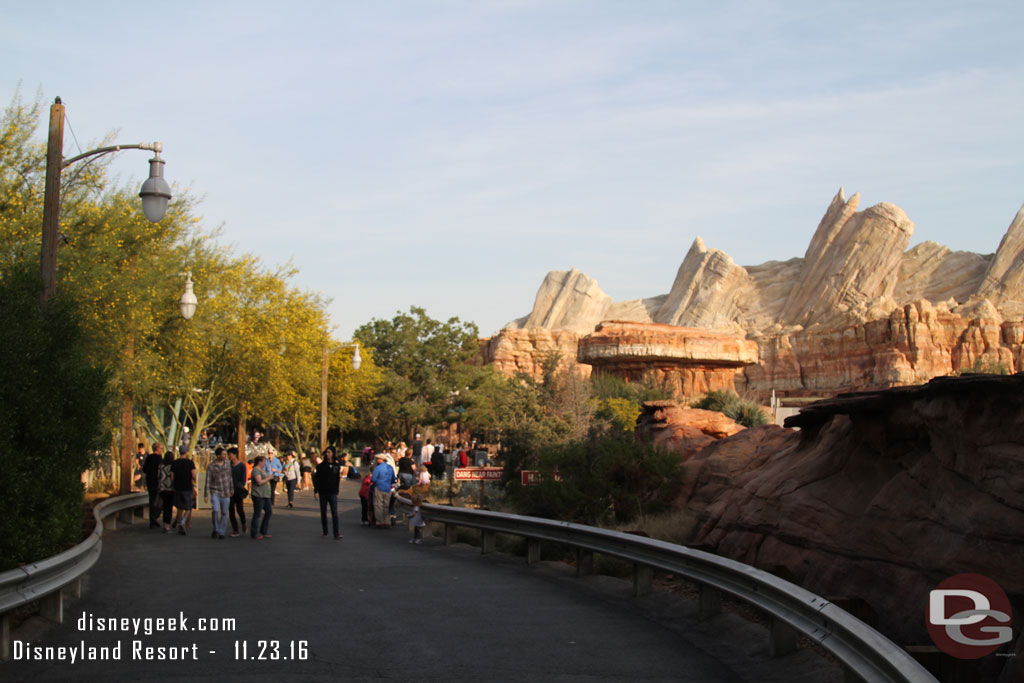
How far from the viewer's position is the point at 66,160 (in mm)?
14336

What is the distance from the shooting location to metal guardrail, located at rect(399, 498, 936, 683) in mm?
5555

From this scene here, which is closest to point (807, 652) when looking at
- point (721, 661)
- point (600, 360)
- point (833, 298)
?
point (721, 661)

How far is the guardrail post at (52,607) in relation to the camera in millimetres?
8828

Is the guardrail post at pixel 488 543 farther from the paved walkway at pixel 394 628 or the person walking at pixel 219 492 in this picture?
the person walking at pixel 219 492

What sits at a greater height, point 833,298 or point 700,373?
point 833,298

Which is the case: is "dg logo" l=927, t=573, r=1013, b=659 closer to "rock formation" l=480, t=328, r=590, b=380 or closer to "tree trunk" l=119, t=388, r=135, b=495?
"tree trunk" l=119, t=388, r=135, b=495

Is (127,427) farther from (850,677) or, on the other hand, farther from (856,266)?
(856,266)

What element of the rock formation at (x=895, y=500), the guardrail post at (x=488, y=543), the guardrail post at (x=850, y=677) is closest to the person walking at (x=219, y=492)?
the guardrail post at (x=488, y=543)

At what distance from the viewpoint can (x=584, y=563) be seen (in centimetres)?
1249

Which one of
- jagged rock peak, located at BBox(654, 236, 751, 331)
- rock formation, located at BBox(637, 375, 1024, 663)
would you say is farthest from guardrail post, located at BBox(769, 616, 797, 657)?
jagged rock peak, located at BBox(654, 236, 751, 331)

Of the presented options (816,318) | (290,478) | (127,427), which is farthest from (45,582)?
(816,318)

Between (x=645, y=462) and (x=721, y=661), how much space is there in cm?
934

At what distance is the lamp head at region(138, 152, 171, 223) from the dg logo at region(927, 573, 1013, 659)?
35.2 feet

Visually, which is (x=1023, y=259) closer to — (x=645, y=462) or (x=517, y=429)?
(x=517, y=429)
